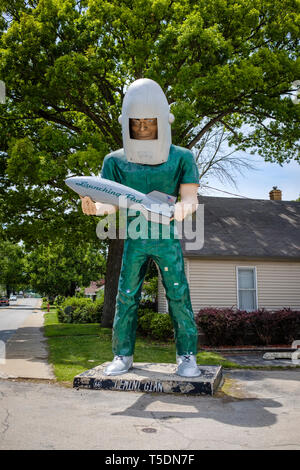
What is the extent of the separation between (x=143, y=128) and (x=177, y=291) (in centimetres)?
194

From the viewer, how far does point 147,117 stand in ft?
15.0

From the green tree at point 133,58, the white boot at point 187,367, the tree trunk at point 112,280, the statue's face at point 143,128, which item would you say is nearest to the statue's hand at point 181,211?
the statue's face at point 143,128

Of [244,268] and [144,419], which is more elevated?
[244,268]

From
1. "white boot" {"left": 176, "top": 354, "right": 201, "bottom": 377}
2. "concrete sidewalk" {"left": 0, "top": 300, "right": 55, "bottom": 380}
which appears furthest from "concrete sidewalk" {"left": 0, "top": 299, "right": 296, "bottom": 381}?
"white boot" {"left": 176, "top": 354, "right": 201, "bottom": 377}

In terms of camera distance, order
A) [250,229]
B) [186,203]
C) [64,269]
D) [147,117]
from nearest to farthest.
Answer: [147,117] < [186,203] < [250,229] < [64,269]

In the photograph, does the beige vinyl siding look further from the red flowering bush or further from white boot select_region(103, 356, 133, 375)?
white boot select_region(103, 356, 133, 375)

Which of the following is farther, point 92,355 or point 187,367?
point 92,355

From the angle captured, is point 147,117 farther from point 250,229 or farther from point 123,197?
point 250,229

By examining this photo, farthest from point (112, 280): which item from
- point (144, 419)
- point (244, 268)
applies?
point (144, 419)

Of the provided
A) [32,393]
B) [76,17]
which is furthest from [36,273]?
[32,393]

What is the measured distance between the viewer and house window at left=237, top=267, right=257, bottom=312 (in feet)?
42.0
